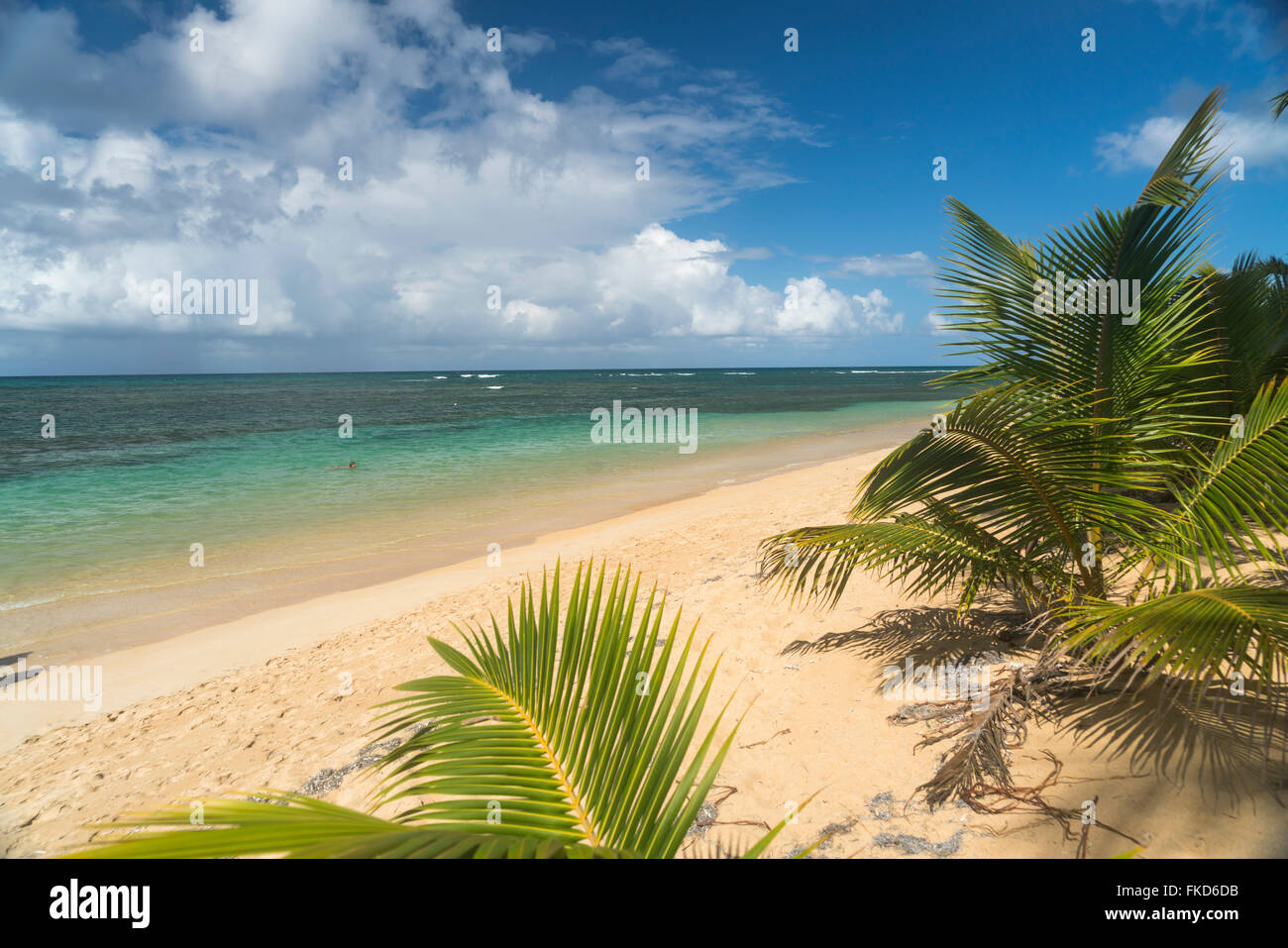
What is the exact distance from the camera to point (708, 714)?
12.2 ft

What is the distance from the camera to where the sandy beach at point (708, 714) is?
7.82 feet

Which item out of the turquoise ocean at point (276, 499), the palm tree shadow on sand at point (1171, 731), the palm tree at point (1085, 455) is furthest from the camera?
the turquoise ocean at point (276, 499)

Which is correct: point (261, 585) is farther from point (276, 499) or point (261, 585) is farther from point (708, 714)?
point (708, 714)

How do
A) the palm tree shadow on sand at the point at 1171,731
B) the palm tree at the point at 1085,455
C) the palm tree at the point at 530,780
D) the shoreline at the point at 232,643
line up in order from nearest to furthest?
the palm tree at the point at 530,780 → the palm tree shadow on sand at the point at 1171,731 → the palm tree at the point at 1085,455 → the shoreline at the point at 232,643

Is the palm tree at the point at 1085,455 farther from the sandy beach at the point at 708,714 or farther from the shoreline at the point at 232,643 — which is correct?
the shoreline at the point at 232,643

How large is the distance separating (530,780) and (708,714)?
2419 millimetres

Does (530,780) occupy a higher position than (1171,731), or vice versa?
(530,780)

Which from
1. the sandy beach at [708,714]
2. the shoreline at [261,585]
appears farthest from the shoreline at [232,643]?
the shoreline at [261,585]

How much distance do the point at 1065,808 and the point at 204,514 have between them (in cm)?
1367

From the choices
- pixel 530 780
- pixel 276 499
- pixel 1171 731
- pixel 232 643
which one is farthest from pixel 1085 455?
pixel 276 499

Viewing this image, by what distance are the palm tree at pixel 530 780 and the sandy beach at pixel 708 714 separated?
136 centimetres

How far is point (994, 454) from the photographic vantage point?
3236 mm

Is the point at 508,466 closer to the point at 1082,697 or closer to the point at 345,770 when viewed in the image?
the point at 345,770
